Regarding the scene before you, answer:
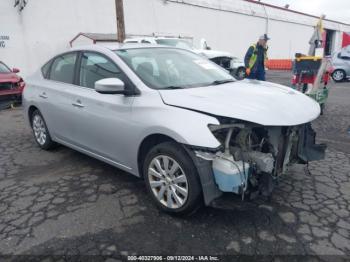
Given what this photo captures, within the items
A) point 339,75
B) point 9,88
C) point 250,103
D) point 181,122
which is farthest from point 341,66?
point 181,122

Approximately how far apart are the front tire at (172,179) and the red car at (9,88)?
7885 millimetres

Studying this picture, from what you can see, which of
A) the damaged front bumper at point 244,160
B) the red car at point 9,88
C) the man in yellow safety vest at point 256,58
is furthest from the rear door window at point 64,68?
the red car at point 9,88

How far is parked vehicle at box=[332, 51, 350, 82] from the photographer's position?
14.4 m

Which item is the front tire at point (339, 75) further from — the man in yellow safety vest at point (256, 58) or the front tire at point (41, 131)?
the front tire at point (41, 131)

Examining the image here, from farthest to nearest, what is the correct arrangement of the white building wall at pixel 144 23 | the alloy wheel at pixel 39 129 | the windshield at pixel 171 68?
the white building wall at pixel 144 23
the alloy wheel at pixel 39 129
the windshield at pixel 171 68

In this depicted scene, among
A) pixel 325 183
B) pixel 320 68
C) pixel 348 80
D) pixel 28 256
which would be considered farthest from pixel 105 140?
pixel 348 80

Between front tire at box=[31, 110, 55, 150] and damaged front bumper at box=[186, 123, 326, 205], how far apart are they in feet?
9.98

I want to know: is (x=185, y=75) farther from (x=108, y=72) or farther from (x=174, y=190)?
(x=174, y=190)

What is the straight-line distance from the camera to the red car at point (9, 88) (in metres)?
9.33

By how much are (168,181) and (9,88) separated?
8.35 m

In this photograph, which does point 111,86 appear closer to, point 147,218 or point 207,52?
point 147,218

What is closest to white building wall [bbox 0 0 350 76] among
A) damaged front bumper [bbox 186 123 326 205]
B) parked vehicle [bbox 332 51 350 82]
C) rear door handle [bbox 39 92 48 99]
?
rear door handle [bbox 39 92 48 99]

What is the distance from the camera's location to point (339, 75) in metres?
14.7

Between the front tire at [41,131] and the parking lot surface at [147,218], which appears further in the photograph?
the front tire at [41,131]
